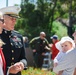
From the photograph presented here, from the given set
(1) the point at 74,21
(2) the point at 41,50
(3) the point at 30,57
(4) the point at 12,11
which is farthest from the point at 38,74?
(1) the point at 74,21

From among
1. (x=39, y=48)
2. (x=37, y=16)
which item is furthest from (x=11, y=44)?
(x=37, y=16)

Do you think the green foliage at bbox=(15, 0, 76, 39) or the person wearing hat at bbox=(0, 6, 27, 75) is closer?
the person wearing hat at bbox=(0, 6, 27, 75)

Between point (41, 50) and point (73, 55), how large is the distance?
11.5m

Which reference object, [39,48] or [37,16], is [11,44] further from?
[37,16]

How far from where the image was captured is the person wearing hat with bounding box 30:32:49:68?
15.3m

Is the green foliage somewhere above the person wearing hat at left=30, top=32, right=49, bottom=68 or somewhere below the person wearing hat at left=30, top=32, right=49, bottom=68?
below

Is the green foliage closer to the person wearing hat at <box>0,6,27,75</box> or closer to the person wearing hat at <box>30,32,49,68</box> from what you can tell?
the person wearing hat at <box>30,32,49,68</box>

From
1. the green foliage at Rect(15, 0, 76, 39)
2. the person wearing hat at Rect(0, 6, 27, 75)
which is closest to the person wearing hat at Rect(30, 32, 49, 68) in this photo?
the person wearing hat at Rect(0, 6, 27, 75)

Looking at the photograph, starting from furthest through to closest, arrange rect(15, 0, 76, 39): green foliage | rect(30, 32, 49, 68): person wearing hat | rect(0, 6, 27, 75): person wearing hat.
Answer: rect(15, 0, 76, 39): green foliage
rect(30, 32, 49, 68): person wearing hat
rect(0, 6, 27, 75): person wearing hat

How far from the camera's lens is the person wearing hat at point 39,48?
50.2ft

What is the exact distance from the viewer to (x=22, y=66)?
4.48 meters

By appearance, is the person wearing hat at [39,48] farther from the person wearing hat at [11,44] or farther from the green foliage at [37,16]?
the green foliage at [37,16]

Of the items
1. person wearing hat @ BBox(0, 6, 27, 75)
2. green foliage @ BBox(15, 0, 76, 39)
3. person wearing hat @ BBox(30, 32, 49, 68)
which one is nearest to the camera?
person wearing hat @ BBox(0, 6, 27, 75)

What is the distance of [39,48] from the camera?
15562mm
